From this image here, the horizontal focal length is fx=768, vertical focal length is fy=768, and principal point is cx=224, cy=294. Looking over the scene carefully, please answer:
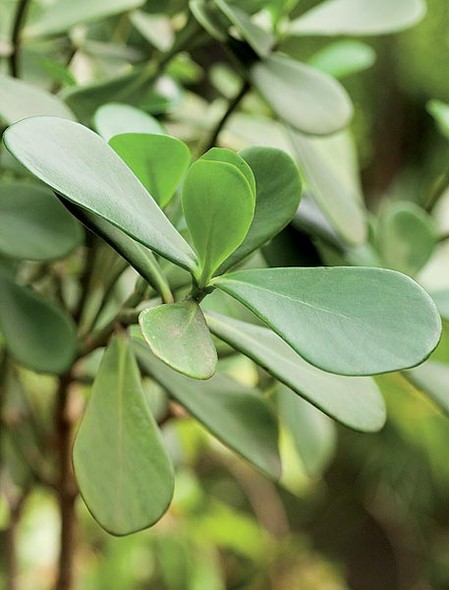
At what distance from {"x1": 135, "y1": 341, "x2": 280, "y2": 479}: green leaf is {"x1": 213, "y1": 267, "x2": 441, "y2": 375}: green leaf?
99 mm

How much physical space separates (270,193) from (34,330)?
140 millimetres

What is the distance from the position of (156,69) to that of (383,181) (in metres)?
1.06

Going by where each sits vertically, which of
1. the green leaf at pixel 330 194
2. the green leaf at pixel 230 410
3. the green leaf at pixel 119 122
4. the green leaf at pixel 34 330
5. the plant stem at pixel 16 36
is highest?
the green leaf at pixel 119 122

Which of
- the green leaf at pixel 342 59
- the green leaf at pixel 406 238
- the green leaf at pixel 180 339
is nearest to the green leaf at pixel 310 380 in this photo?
the green leaf at pixel 180 339

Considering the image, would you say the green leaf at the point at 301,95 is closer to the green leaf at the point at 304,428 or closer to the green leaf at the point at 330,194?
the green leaf at the point at 330,194

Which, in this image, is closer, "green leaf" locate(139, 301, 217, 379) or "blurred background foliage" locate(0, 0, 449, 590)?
"green leaf" locate(139, 301, 217, 379)

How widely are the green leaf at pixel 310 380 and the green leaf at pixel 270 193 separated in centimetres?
3

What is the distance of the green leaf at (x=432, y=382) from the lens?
378 millimetres

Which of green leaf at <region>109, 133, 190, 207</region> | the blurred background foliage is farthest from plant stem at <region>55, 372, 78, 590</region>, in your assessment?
green leaf at <region>109, 133, 190, 207</region>

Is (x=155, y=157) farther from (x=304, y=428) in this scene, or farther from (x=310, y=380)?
(x=304, y=428)

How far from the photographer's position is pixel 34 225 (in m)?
0.36

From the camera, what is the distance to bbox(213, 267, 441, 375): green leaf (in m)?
0.25

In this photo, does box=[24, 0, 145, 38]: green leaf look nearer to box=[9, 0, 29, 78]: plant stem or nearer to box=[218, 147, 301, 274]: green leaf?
box=[9, 0, 29, 78]: plant stem

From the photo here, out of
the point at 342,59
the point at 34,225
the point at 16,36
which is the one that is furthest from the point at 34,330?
the point at 342,59
